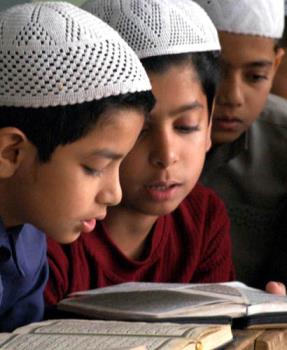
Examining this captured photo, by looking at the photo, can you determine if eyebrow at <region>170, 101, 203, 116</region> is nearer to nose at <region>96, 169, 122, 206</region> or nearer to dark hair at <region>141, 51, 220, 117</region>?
dark hair at <region>141, 51, 220, 117</region>

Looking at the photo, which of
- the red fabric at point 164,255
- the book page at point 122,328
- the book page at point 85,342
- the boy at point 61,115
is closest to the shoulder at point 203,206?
the red fabric at point 164,255

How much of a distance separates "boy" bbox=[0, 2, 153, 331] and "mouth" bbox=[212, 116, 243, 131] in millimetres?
839

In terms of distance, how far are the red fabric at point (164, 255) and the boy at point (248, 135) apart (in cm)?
24

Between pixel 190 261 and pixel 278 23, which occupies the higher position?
pixel 278 23

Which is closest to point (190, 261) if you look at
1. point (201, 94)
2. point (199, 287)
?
point (201, 94)

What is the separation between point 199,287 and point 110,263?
43cm

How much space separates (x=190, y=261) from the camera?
7.50ft

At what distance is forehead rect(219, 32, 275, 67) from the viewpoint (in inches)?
100

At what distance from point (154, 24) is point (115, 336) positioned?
30.9 inches

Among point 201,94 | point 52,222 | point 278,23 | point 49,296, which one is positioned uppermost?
point 278,23

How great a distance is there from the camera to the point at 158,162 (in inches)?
80.8

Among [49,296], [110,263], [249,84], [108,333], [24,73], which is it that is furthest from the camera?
[249,84]

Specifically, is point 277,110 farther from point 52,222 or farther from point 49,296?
point 52,222

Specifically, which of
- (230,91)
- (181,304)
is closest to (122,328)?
(181,304)
